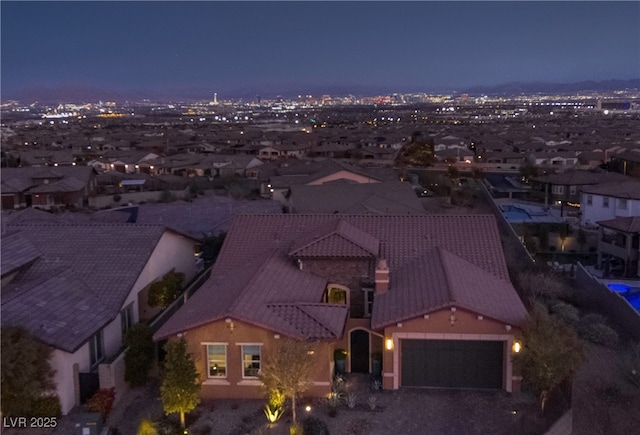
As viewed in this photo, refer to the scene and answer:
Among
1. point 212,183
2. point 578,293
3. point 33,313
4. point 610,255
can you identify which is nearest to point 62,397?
point 33,313

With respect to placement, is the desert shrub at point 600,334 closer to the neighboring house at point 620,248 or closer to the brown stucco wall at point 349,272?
the brown stucco wall at point 349,272

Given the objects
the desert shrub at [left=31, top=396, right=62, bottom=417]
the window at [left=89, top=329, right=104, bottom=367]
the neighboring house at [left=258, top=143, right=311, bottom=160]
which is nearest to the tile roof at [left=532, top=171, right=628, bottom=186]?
the window at [left=89, top=329, right=104, bottom=367]

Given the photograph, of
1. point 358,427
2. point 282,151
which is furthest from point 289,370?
point 282,151

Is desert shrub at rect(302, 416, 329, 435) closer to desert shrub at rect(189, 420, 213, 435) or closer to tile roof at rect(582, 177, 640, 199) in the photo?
desert shrub at rect(189, 420, 213, 435)

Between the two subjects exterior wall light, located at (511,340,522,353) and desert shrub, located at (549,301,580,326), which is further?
desert shrub, located at (549,301,580,326)

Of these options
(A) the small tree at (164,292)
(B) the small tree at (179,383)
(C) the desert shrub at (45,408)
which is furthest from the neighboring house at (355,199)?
(C) the desert shrub at (45,408)

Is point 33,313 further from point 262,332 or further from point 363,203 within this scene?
point 363,203

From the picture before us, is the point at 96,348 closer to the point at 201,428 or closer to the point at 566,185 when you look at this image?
the point at 201,428

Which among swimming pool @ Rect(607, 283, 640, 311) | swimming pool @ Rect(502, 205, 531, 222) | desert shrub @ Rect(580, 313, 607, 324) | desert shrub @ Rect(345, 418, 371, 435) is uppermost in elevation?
desert shrub @ Rect(580, 313, 607, 324)
